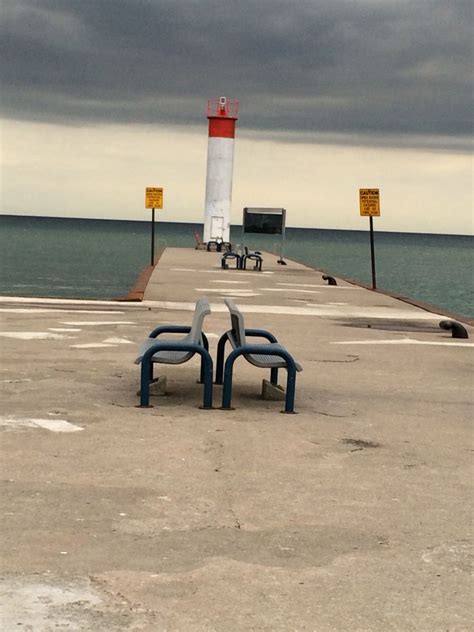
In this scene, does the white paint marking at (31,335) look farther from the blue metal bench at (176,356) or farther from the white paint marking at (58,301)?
the white paint marking at (58,301)

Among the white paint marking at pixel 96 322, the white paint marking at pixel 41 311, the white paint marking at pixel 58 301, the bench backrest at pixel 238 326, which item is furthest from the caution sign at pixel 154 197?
the bench backrest at pixel 238 326

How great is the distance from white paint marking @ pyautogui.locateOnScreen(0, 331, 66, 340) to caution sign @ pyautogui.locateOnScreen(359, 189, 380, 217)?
50.9 feet

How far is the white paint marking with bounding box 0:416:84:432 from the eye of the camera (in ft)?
26.9

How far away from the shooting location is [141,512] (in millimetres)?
6070

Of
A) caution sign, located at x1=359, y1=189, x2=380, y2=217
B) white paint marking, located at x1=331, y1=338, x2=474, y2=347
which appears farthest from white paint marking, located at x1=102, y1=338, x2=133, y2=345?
caution sign, located at x1=359, y1=189, x2=380, y2=217

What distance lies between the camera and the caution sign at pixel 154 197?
35.0 meters

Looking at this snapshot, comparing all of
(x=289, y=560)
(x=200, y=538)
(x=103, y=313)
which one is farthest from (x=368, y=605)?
(x=103, y=313)

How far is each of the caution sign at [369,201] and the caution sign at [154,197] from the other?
823cm

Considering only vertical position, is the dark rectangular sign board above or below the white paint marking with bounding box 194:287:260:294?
above

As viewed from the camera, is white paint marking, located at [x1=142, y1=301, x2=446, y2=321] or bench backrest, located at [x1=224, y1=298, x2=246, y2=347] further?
white paint marking, located at [x1=142, y1=301, x2=446, y2=321]

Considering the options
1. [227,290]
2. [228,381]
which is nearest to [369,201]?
[227,290]

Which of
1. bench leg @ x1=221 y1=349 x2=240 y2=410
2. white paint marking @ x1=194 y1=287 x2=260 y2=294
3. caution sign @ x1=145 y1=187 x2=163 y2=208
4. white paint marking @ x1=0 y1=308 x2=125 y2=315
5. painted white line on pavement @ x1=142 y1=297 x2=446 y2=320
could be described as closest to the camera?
bench leg @ x1=221 y1=349 x2=240 y2=410

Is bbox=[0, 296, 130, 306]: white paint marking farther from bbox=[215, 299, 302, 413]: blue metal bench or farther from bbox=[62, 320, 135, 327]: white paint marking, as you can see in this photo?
bbox=[215, 299, 302, 413]: blue metal bench

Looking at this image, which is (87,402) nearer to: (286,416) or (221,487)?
(286,416)
